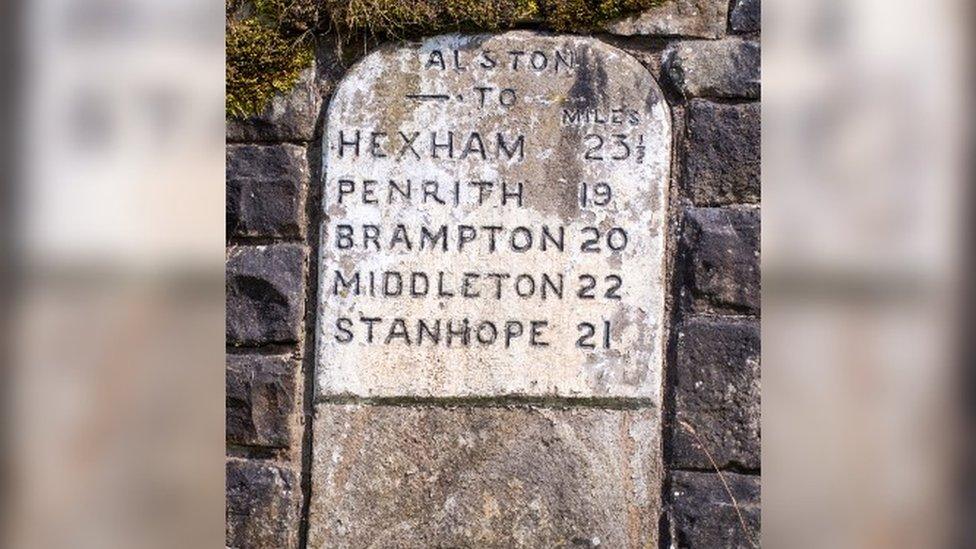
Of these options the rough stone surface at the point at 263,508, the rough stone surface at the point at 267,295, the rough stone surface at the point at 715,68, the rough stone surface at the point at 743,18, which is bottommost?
the rough stone surface at the point at 263,508

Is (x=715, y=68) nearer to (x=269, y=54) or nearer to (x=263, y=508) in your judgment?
(x=269, y=54)

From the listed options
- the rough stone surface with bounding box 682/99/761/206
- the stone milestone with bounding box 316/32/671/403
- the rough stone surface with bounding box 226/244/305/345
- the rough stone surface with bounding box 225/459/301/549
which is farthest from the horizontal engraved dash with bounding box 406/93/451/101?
the rough stone surface with bounding box 225/459/301/549

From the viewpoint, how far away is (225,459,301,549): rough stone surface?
7.68 ft

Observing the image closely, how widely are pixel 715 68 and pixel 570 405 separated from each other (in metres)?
0.98

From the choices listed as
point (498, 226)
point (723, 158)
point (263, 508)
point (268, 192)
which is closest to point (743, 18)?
point (723, 158)

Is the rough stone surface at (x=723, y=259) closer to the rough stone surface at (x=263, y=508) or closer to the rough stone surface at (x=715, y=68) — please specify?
the rough stone surface at (x=715, y=68)

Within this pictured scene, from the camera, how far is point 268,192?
240cm

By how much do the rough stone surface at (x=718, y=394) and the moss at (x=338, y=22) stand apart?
88cm

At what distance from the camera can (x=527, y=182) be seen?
234 cm

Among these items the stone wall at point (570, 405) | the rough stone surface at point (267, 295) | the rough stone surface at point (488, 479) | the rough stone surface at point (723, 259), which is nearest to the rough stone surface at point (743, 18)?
the stone wall at point (570, 405)

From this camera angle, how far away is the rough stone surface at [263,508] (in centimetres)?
234
